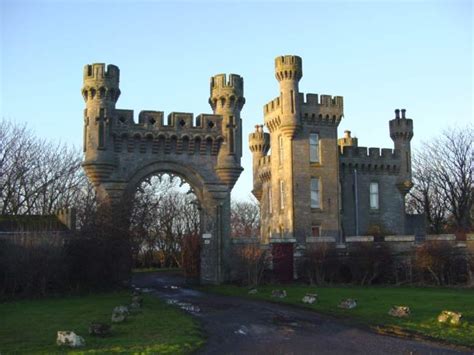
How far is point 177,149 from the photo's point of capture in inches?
1294

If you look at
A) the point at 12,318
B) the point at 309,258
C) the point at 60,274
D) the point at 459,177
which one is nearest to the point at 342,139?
the point at 459,177

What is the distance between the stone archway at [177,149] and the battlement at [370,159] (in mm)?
15912

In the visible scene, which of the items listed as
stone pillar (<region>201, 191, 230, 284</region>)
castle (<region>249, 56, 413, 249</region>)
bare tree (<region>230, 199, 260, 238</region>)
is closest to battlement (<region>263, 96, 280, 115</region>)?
castle (<region>249, 56, 413, 249</region>)

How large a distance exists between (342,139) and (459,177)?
1101 cm

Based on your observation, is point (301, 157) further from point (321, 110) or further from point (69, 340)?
point (69, 340)

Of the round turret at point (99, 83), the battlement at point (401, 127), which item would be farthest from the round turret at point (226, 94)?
the battlement at point (401, 127)

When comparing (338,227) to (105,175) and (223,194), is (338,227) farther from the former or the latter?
(105,175)

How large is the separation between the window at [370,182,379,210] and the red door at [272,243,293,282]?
15.6 m

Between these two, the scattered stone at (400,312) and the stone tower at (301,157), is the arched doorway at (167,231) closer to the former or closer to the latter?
the stone tower at (301,157)

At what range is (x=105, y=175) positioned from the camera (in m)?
31.2

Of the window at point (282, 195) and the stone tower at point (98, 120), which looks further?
the window at point (282, 195)

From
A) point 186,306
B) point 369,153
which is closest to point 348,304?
point 186,306

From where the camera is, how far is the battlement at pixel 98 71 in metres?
31.2

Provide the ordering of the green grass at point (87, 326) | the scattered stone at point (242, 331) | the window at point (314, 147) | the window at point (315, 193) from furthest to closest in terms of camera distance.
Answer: the window at point (314, 147) → the window at point (315, 193) → the scattered stone at point (242, 331) → the green grass at point (87, 326)
